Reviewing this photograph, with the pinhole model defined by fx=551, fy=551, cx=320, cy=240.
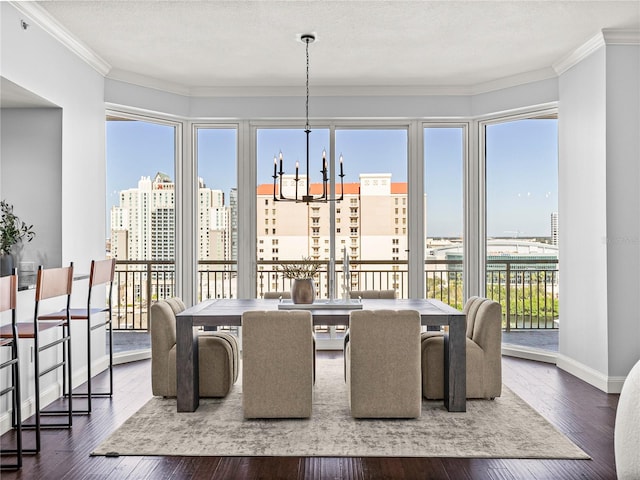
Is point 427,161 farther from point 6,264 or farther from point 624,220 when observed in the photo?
point 6,264

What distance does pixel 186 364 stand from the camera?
3.68 meters

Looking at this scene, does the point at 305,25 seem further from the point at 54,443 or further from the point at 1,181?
the point at 54,443

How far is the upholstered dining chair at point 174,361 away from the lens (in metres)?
3.95

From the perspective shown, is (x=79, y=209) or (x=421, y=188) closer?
(x=79, y=209)

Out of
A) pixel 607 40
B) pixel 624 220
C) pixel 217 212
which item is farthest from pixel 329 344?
pixel 607 40

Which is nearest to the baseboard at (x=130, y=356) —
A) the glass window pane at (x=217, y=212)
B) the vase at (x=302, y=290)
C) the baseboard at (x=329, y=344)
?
the glass window pane at (x=217, y=212)

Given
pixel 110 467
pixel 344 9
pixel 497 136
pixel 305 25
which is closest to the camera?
pixel 110 467

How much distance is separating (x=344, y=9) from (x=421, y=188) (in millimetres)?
2510

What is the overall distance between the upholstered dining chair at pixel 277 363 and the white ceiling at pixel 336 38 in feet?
7.09

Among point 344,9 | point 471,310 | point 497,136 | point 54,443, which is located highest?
point 344,9

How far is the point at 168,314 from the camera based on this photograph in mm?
3951

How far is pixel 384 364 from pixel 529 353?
8.76 ft

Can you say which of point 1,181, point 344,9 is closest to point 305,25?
point 344,9

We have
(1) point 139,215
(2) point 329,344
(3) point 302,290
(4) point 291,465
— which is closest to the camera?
(4) point 291,465
